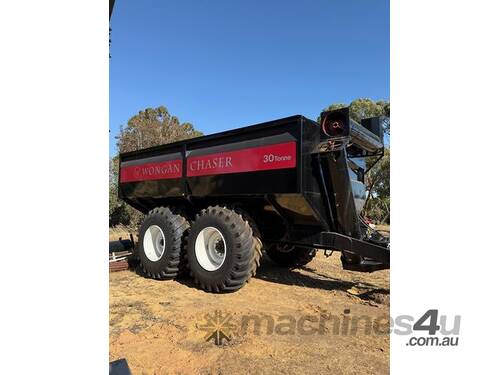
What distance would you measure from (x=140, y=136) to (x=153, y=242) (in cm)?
1658

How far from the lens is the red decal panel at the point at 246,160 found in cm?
534

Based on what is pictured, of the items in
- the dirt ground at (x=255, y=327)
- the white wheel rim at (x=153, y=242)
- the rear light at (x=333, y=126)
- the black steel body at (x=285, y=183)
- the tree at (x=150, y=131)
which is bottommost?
the dirt ground at (x=255, y=327)

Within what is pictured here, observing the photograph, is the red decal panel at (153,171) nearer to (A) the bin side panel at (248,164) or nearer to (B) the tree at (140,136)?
(A) the bin side panel at (248,164)

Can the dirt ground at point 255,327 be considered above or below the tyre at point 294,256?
below

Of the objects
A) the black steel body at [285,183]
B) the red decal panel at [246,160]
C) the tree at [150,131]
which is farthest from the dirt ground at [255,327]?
the tree at [150,131]

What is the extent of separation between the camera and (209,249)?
6.29 metres

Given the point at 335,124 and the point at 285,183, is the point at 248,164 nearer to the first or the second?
the point at 285,183

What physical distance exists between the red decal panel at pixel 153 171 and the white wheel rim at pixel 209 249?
4.46ft

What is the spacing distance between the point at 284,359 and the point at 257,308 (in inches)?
62.1

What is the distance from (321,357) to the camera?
3.50 m

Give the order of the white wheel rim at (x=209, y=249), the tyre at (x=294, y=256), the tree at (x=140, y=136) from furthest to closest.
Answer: the tree at (x=140, y=136)
the tyre at (x=294, y=256)
the white wheel rim at (x=209, y=249)

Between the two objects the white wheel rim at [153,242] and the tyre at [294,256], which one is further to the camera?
the tyre at [294,256]
